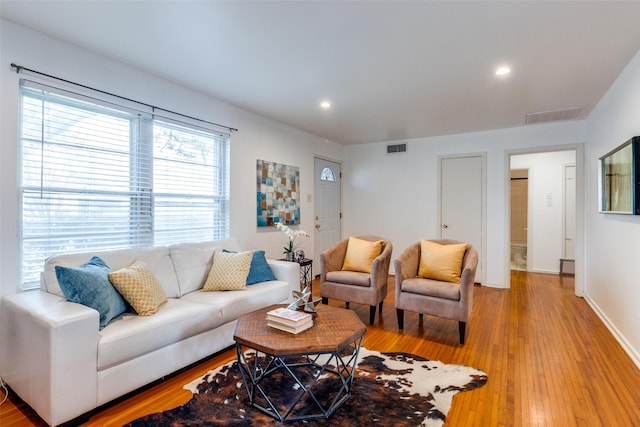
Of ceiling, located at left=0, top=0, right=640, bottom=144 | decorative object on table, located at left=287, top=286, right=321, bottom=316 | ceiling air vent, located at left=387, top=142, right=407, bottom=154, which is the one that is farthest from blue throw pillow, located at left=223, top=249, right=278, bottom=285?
ceiling air vent, located at left=387, top=142, right=407, bottom=154

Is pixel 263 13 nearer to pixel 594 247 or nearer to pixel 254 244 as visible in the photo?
pixel 254 244

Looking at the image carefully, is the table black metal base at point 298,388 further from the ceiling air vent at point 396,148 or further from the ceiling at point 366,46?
the ceiling air vent at point 396,148

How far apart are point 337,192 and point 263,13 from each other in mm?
4132

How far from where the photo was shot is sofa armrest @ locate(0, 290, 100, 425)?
167 centimetres

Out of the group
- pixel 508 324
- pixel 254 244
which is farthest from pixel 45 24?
pixel 508 324

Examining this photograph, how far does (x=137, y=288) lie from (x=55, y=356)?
613mm

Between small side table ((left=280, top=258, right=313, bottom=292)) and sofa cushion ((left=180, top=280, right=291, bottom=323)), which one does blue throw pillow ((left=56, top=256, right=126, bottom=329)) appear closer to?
sofa cushion ((left=180, top=280, right=291, bottom=323))

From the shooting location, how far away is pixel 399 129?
16.2 feet

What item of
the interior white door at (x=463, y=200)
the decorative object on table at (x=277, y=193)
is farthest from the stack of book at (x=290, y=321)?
the interior white door at (x=463, y=200)

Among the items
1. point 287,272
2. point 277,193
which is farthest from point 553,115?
point 287,272

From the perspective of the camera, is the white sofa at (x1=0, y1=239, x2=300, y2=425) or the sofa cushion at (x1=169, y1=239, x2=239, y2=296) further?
the sofa cushion at (x1=169, y1=239, x2=239, y2=296)

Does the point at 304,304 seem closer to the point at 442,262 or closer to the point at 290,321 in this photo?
the point at 290,321

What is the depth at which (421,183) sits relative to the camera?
5.48 metres

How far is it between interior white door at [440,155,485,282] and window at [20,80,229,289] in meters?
3.64
